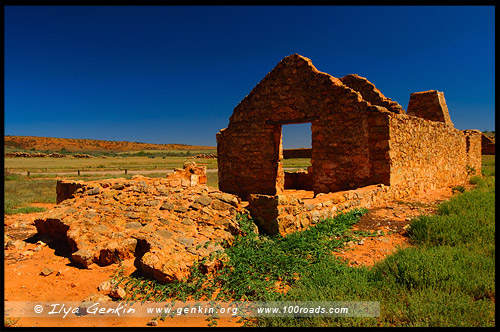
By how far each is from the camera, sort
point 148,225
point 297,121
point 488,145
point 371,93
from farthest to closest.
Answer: point 488,145, point 371,93, point 297,121, point 148,225

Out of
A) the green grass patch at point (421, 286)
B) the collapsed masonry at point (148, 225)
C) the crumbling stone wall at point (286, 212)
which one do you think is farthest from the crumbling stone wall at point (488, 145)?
the collapsed masonry at point (148, 225)

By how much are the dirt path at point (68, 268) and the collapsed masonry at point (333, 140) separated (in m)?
1.33

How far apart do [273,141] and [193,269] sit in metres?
7.16

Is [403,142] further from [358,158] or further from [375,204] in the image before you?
[375,204]

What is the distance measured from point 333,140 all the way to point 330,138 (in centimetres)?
12

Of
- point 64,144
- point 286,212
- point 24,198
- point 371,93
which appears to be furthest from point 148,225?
Result: point 64,144

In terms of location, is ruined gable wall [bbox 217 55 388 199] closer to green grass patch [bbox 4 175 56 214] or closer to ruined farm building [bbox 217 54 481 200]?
ruined farm building [bbox 217 54 481 200]

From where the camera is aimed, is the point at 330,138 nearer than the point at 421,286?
No

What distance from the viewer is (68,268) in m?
4.93

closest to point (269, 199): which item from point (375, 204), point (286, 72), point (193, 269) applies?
point (193, 269)

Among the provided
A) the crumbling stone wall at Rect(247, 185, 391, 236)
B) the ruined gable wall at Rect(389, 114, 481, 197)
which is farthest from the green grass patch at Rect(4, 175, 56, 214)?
the ruined gable wall at Rect(389, 114, 481, 197)

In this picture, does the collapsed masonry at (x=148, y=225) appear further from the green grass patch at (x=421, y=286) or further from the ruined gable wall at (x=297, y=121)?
the ruined gable wall at (x=297, y=121)

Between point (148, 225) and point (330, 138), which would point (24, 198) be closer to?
point (148, 225)

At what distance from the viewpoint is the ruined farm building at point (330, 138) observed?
30.8ft
